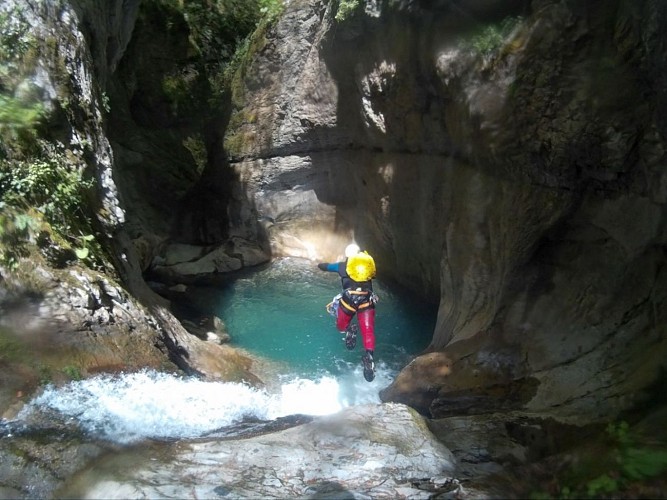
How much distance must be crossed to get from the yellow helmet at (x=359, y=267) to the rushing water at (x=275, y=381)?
1955 mm

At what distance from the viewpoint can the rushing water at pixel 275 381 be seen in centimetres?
484

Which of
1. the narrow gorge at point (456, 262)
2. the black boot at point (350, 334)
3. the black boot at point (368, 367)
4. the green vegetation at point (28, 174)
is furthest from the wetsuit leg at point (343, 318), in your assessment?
the green vegetation at point (28, 174)

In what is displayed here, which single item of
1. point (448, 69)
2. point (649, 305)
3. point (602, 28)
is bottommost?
point (649, 305)

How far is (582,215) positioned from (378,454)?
12.1ft

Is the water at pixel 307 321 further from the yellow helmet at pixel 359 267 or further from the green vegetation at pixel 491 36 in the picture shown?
the green vegetation at pixel 491 36

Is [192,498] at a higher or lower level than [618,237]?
lower

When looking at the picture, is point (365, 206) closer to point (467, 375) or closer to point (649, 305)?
point (467, 375)

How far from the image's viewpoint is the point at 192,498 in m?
3.60

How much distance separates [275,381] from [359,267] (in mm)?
2465

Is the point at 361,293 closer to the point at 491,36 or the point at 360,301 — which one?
the point at 360,301

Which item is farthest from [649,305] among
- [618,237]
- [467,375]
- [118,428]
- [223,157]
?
[223,157]

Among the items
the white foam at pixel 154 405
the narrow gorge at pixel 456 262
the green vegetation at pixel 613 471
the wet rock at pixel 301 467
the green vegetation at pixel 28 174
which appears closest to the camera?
the green vegetation at pixel 613 471

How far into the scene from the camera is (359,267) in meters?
6.77

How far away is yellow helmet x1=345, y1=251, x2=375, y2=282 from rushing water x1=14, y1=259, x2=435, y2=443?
6.41 ft
